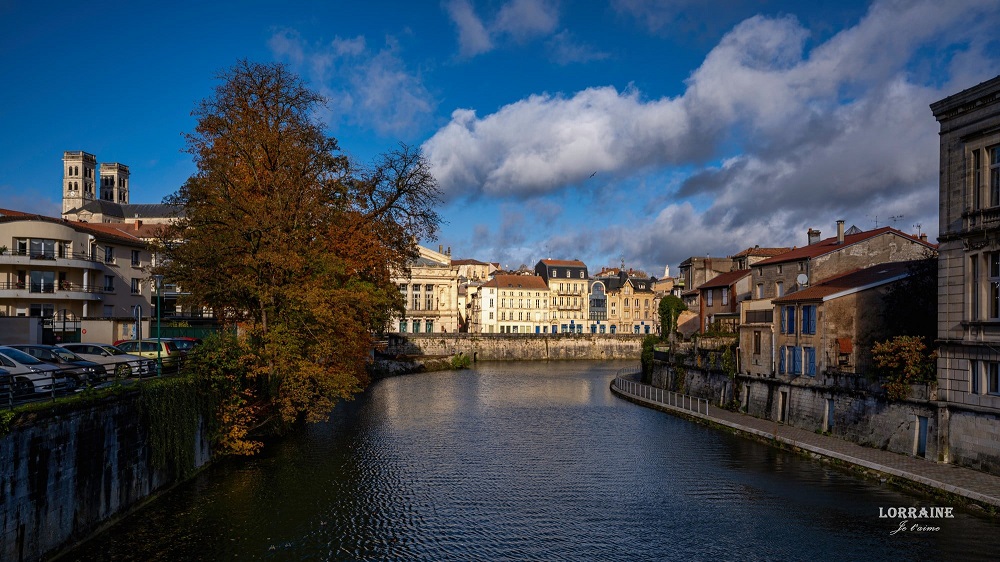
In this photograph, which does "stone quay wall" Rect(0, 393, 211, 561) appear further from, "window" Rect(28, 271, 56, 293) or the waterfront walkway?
"window" Rect(28, 271, 56, 293)

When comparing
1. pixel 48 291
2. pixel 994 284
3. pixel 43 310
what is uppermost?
pixel 994 284

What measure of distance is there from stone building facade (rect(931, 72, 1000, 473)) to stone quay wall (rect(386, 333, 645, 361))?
6817 cm

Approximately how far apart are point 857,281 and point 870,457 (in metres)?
10.6

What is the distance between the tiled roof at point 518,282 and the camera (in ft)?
373

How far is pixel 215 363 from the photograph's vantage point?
26.6 metres

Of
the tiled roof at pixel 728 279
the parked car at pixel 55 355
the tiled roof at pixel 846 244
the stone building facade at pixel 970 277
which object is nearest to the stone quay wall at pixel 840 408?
the stone building facade at pixel 970 277

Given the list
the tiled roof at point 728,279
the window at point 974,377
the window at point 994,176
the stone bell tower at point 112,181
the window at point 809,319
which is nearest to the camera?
the window at point 994,176

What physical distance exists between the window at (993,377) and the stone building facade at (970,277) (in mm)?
32

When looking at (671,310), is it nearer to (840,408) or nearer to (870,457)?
(840,408)

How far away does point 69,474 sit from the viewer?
56.0 feet

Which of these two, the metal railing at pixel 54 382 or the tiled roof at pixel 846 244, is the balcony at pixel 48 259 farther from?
the tiled roof at pixel 846 244

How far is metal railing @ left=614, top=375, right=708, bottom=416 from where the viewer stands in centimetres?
4184

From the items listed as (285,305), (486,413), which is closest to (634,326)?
(486,413)

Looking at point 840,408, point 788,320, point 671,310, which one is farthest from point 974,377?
point 671,310
